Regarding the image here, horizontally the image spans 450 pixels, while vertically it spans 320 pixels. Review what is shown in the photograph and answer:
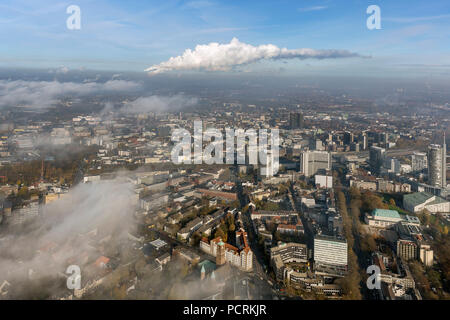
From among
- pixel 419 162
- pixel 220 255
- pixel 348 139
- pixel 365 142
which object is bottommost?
pixel 220 255

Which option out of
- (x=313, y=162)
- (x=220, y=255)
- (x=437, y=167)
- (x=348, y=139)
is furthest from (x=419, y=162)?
(x=220, y=255)

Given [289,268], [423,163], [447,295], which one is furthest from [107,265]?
[423,163]

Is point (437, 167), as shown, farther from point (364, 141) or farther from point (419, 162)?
point (364, 141)

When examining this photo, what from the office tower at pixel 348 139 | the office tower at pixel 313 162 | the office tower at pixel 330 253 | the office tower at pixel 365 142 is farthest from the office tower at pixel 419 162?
the office tower at pixel 330 253

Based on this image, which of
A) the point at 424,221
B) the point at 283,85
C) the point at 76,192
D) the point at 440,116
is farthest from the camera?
the point at 283,85

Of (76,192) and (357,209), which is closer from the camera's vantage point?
(357,209)

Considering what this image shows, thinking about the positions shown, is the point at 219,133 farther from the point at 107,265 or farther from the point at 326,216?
the point at 107,265
